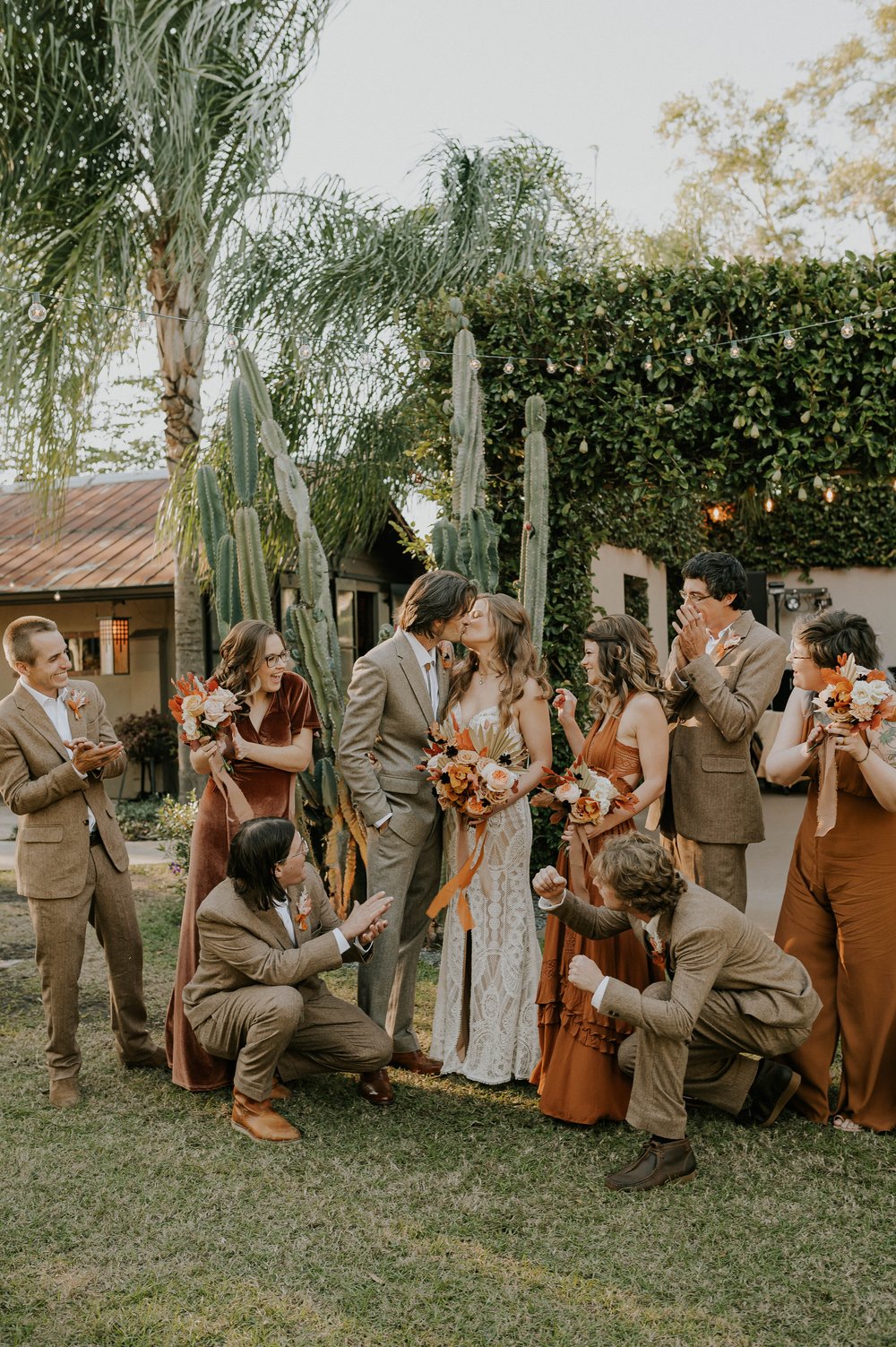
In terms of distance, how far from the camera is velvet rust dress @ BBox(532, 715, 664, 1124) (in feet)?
13.5

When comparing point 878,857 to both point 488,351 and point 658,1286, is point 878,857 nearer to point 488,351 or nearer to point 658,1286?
point 658,1286

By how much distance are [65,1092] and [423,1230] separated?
6.09 feet

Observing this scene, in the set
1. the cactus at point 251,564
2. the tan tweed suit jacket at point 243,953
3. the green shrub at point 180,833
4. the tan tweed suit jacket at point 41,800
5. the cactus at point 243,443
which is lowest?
the green shrub at point 180,833

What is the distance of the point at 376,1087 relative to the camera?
4410mm

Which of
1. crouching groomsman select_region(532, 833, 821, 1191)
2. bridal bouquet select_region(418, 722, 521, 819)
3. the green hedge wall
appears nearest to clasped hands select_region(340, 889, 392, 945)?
bridal bouquet select_region(418, 722, 521, 819)

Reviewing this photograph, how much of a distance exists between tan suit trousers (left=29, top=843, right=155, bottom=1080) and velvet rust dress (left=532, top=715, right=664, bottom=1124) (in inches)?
70.2

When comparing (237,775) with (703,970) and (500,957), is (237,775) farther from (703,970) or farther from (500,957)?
(703,970)

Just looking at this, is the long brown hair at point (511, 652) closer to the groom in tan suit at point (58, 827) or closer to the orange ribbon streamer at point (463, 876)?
the orange ribbon streamer at point (463, 876)

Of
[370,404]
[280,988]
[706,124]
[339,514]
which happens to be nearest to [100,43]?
[370,404]

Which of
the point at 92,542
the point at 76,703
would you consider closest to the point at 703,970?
the point at 76,703

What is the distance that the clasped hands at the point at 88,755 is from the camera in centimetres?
434

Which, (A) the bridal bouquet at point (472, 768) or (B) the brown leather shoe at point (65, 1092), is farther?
(B) the brown leather shoe at point (65, 1092)

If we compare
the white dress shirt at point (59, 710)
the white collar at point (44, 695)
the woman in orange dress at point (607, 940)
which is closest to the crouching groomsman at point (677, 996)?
the woman in orange dress at point (607, 940)

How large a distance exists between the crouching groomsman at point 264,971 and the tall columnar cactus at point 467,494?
119 inches
